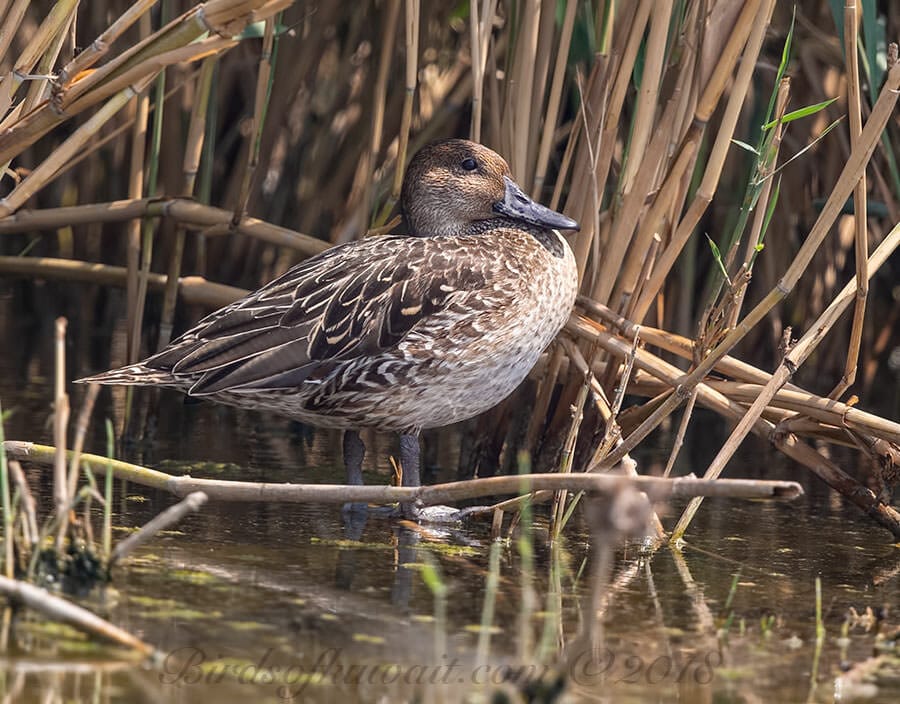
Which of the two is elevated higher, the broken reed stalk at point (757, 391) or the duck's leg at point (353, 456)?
the broken reed stalk at point (757, 391)

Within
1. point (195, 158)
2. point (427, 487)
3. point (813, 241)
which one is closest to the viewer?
point (427, 487)

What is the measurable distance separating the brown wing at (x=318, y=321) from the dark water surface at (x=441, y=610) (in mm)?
489

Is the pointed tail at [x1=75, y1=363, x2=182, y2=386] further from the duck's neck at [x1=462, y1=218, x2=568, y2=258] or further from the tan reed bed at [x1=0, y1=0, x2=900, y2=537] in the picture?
the duck's neck at [x1=462, y1=218, x2=568, y2=258]

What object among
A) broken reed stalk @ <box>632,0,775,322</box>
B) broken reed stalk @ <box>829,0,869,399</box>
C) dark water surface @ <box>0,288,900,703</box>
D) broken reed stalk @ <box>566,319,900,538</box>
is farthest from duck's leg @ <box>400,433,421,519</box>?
broken reed stalk @ <box>829,0,869,399</box>

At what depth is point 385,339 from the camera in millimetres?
4559

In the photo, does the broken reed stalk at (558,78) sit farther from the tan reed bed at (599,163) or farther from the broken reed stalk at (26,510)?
the broken reed stalk at (26,510)

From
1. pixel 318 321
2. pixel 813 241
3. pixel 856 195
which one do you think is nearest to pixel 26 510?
pixel 318 321

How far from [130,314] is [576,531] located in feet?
6.72

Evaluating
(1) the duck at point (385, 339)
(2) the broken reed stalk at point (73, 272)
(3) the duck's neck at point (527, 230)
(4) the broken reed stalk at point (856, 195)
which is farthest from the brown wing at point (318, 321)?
(4) the broken reed stalk at point (856, 195)

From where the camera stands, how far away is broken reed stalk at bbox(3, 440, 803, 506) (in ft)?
10.3

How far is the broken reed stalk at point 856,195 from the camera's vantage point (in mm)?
4203

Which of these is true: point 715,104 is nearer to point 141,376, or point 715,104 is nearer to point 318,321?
point 318,321

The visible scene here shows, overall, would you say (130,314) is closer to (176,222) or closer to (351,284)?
(176,222)

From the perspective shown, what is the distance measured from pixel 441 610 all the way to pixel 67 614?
2.53 ft
